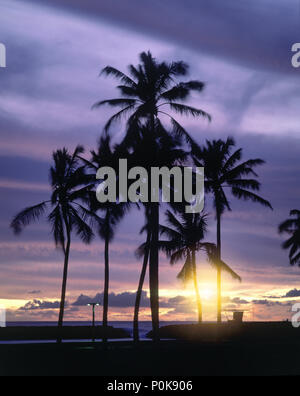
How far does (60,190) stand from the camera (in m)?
39.2

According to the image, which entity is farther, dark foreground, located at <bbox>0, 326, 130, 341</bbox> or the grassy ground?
dark foreground, located at <bbox>0, 326, 130, 341</bbox>

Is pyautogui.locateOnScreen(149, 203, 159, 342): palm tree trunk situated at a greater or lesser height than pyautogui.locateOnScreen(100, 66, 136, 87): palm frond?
lesser

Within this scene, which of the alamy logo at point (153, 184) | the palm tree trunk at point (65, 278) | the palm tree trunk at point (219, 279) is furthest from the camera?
the palm tree trunk at point (219, 279)

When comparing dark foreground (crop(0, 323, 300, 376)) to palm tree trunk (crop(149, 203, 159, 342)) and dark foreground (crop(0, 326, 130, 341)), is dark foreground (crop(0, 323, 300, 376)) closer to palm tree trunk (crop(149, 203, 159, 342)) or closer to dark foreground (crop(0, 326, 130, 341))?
palm tree trunk (crop(149, 203, 159, 342))

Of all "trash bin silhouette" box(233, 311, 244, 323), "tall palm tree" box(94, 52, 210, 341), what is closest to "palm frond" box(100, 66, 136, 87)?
"tall palm tree" box(94, 52, 210, 341)

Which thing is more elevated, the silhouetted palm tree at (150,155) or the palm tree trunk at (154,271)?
the silhouetted palm tree at (150,155)

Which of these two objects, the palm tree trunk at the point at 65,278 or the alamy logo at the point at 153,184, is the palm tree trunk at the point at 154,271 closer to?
the alamy logo at the point at 153,184

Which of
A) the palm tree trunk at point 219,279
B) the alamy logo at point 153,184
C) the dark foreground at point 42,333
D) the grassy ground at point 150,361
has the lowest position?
the dark foreground at point 42,333

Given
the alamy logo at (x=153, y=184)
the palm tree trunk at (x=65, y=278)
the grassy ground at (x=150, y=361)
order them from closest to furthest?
the grassy ground at (x=150, y=361), the alamy logo at (x=153, y=184), the palm tree trunk at (x=65, y=278)

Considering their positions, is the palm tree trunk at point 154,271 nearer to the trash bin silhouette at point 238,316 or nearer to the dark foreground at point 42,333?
the trash bin silhouette at point 238,316

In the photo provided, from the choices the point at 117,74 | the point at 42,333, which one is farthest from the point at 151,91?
the point at 42,333

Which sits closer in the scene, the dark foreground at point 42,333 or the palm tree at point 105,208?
the palm tree at point 105,208

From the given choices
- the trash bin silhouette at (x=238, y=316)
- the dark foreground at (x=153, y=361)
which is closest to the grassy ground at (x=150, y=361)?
the dark foreground at (x=153, y=361)

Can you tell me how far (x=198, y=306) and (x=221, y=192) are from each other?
978 cm
